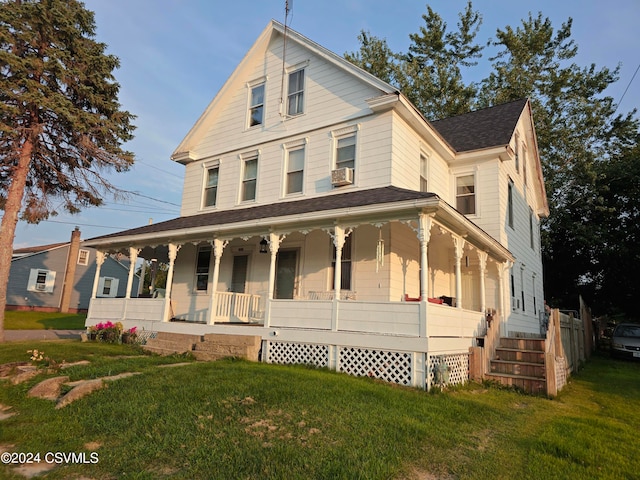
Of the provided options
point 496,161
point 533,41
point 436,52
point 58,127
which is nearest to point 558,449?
point 496,161

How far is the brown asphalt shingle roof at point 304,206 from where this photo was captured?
366 inches

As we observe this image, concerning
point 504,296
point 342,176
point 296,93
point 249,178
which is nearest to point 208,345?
point 342,176

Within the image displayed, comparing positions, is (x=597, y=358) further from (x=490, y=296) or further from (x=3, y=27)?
(x=3, y=27)

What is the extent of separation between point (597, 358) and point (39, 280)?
3424 cm

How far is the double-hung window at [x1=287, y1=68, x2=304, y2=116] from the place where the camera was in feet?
45.3

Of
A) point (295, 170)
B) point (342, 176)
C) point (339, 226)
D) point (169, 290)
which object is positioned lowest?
point (169, 290)

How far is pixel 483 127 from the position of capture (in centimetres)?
1529

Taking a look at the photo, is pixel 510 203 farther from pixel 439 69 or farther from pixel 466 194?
pixel 439 69

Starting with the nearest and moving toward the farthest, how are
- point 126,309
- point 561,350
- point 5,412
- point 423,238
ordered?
point 5,412 < point 423,238 < point 561,350 < point 126,309

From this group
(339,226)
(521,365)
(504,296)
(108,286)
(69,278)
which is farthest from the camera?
(108,286)

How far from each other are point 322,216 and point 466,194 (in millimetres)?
6500

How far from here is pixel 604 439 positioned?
19.0 feet

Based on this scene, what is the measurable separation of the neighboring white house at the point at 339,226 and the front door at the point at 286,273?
5 cm

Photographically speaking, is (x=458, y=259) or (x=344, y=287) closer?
(x=458, y=259)
